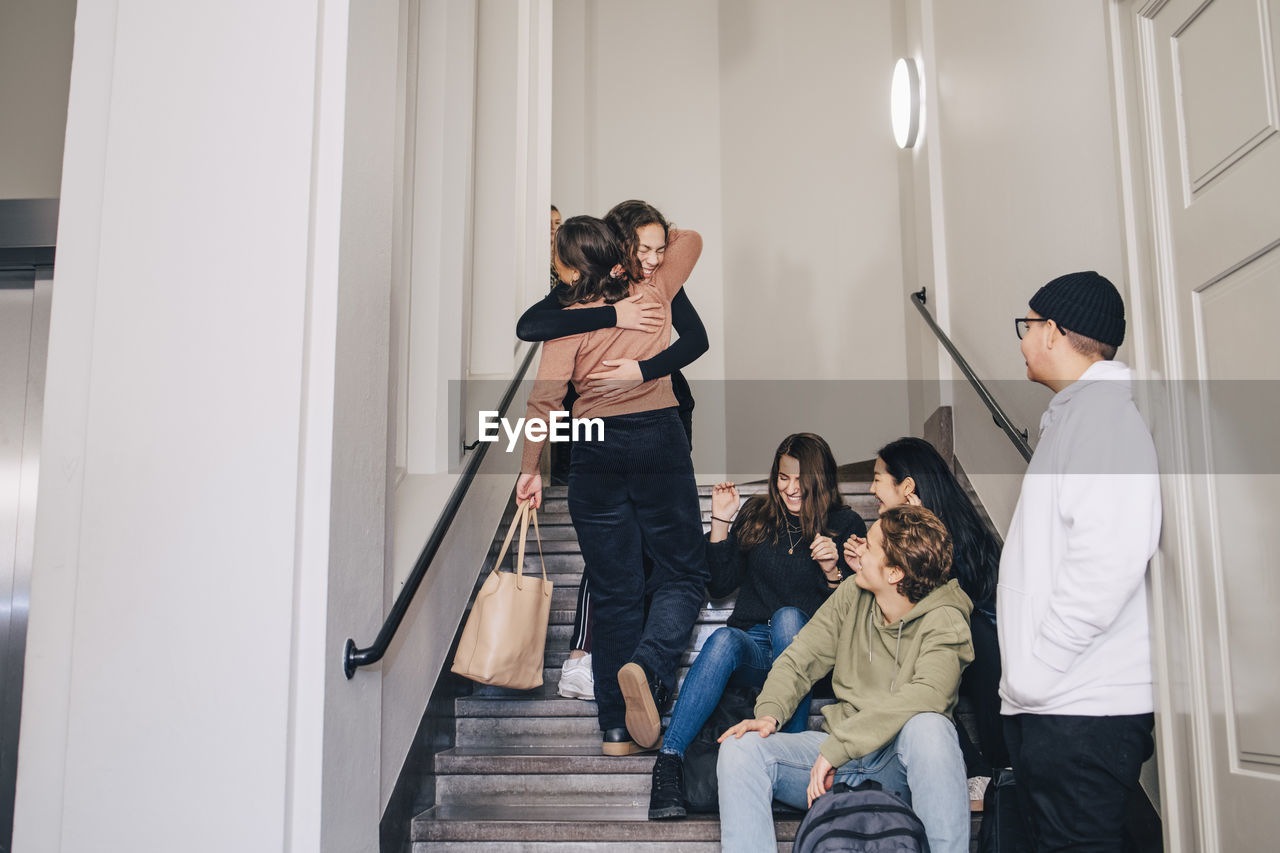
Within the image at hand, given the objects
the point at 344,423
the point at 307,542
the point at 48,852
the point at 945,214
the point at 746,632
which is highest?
the point at 945,214

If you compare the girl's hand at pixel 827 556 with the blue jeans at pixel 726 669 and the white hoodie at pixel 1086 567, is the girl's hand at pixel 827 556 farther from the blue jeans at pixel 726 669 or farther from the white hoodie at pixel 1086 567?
the white hoodie at pixel 1086 567

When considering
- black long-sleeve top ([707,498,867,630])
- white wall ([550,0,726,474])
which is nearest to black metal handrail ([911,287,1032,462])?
black long-sleeve top ([707,498,867,630])

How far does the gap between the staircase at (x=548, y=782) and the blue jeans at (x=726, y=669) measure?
0.23 m

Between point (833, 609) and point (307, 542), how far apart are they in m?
1.62

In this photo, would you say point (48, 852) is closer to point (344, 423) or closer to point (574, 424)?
point (344, 423)

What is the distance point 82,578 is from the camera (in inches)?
94.8

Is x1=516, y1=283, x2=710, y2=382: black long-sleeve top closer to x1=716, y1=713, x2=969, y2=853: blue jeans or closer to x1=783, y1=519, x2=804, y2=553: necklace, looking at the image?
x1=783, y1=519, x2=804, y2=553: necklace

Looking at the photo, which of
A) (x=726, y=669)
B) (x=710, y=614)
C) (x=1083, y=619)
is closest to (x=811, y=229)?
(x=710, y=614)

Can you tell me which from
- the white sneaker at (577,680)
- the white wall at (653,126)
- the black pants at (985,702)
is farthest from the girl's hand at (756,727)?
the white wall at (653,126)

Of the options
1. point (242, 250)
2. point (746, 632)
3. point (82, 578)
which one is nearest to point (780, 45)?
point (746, 632)

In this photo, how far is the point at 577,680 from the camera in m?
3.66

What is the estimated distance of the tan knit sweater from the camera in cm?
346

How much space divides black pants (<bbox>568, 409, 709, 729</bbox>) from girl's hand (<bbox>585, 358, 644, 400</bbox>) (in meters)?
0.09

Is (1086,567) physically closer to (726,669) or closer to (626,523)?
(726,669)
